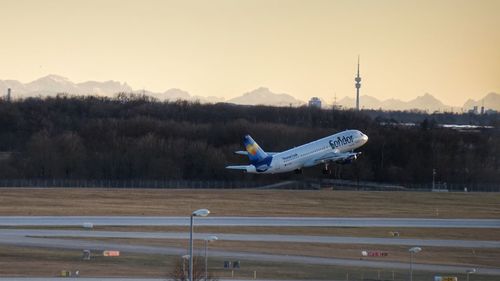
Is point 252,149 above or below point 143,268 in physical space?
above

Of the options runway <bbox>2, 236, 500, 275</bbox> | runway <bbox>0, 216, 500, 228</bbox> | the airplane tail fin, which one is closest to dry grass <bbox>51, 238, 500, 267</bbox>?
runway <bbox>2, 236, 500, 275</bbox>

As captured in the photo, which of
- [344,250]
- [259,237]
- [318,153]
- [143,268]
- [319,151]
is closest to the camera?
[143,268]

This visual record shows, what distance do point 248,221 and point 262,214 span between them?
7.30 meters

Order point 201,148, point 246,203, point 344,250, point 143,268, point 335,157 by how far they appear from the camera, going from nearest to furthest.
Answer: point 143,268 < point 344,250 < point 246,203 < point 335,157 < point 201,148

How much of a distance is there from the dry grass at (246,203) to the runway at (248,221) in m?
3.92

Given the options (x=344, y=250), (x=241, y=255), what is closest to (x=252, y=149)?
(x=344, y=250)

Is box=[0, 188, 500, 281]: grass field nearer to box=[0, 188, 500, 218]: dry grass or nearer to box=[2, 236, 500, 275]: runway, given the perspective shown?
box=[0, 188, 500, 218]: dry grass

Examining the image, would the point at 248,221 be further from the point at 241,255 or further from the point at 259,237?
the point at 241,255

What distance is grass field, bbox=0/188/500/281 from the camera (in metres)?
74.5

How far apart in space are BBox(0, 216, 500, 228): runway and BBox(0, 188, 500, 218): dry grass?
12.9 feet

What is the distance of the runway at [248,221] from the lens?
9525cm

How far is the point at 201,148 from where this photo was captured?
161375 millimetres

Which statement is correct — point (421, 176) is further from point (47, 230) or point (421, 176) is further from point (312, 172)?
point (47, 230)

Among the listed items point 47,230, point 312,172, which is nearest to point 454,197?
point 312,172
